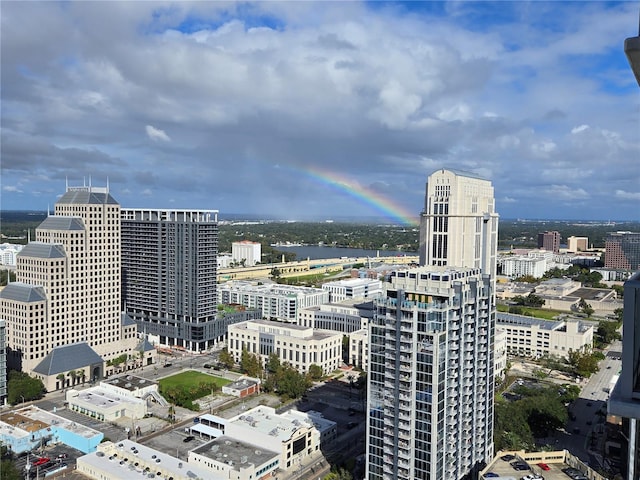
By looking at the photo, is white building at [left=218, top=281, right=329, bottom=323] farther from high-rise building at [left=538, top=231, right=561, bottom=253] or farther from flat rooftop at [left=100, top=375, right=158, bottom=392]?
high-rise building at [left=538, top=231, right=561, bottom=253]

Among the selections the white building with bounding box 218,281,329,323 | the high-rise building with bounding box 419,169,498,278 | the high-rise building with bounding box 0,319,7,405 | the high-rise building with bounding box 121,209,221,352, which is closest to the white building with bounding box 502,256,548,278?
the white building with bounding box 218,281,329,323

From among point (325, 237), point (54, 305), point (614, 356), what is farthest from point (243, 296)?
point (325, 237)

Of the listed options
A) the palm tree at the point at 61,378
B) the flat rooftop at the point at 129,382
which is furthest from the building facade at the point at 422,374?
the palm tree at the point at 61,378

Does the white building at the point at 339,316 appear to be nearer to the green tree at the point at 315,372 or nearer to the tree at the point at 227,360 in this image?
the green tree at the point at 315,372

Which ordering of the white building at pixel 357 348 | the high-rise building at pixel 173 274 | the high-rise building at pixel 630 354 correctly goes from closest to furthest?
the high-rise building at pixel 630 354
the white building at pixel 357 348
the high-rise building at pixel 173 274

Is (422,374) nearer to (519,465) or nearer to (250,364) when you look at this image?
(519,465)

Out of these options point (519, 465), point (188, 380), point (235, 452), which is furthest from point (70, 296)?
point (519, 465)

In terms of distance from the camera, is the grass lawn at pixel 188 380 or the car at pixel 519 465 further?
the grass lawn at pixel 188 380
